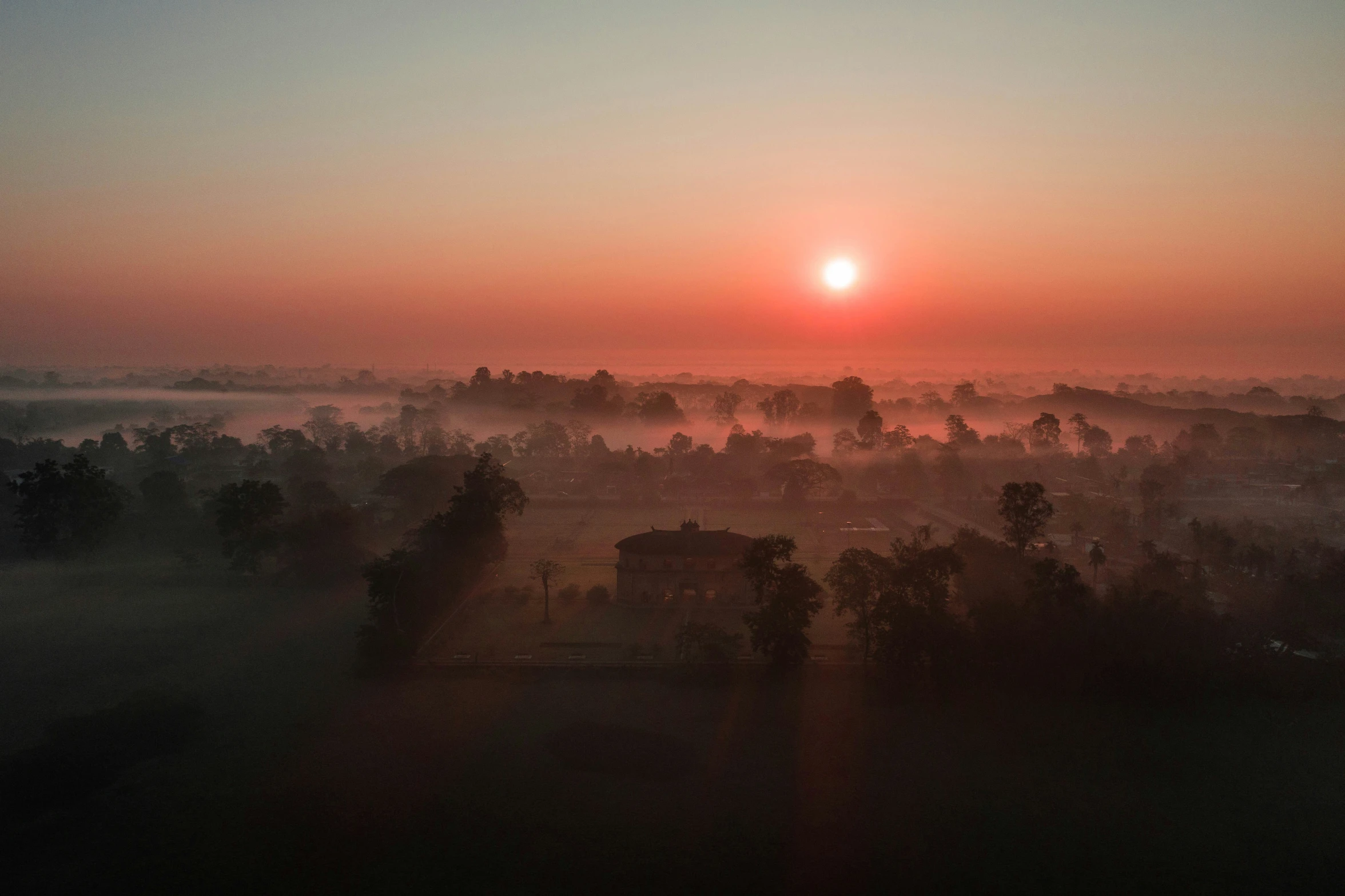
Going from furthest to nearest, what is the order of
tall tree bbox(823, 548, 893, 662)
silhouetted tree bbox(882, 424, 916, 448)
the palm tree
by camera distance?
silhouetted tree bbox(882, 424, 916, 448) < the palm tree < tall tree bbox(823, 548, 893, 662)

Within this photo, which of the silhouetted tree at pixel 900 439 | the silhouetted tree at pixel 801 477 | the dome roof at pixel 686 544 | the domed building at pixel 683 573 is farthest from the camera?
the silhouetted tree at pixel 900 439

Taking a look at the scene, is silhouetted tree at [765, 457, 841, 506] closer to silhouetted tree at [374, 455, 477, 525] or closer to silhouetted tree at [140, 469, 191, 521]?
silhouetted tree at [374, 455, 477, 525]

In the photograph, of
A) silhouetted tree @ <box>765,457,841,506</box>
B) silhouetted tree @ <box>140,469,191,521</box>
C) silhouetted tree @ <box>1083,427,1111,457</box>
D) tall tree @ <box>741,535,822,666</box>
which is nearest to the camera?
tall tree @ <box>741,535,822,666</box>

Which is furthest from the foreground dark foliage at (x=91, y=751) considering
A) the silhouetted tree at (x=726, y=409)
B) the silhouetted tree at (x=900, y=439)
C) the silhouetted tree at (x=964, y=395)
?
the silhouetted tree at (x=964, y=395)

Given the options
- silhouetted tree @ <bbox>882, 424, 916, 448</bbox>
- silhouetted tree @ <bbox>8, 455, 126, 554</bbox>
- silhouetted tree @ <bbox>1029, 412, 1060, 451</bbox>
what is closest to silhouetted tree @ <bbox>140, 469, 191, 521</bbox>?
silhouetted tree @ <bbox>8, 455, 126, 554</bbox>

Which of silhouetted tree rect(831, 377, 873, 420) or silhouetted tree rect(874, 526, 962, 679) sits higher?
silhouetted tree rect(831, 377, 873, 420)

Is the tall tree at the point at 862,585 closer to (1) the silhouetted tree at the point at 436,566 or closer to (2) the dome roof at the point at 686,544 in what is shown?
(2) the dome roof at the point at 686,544
